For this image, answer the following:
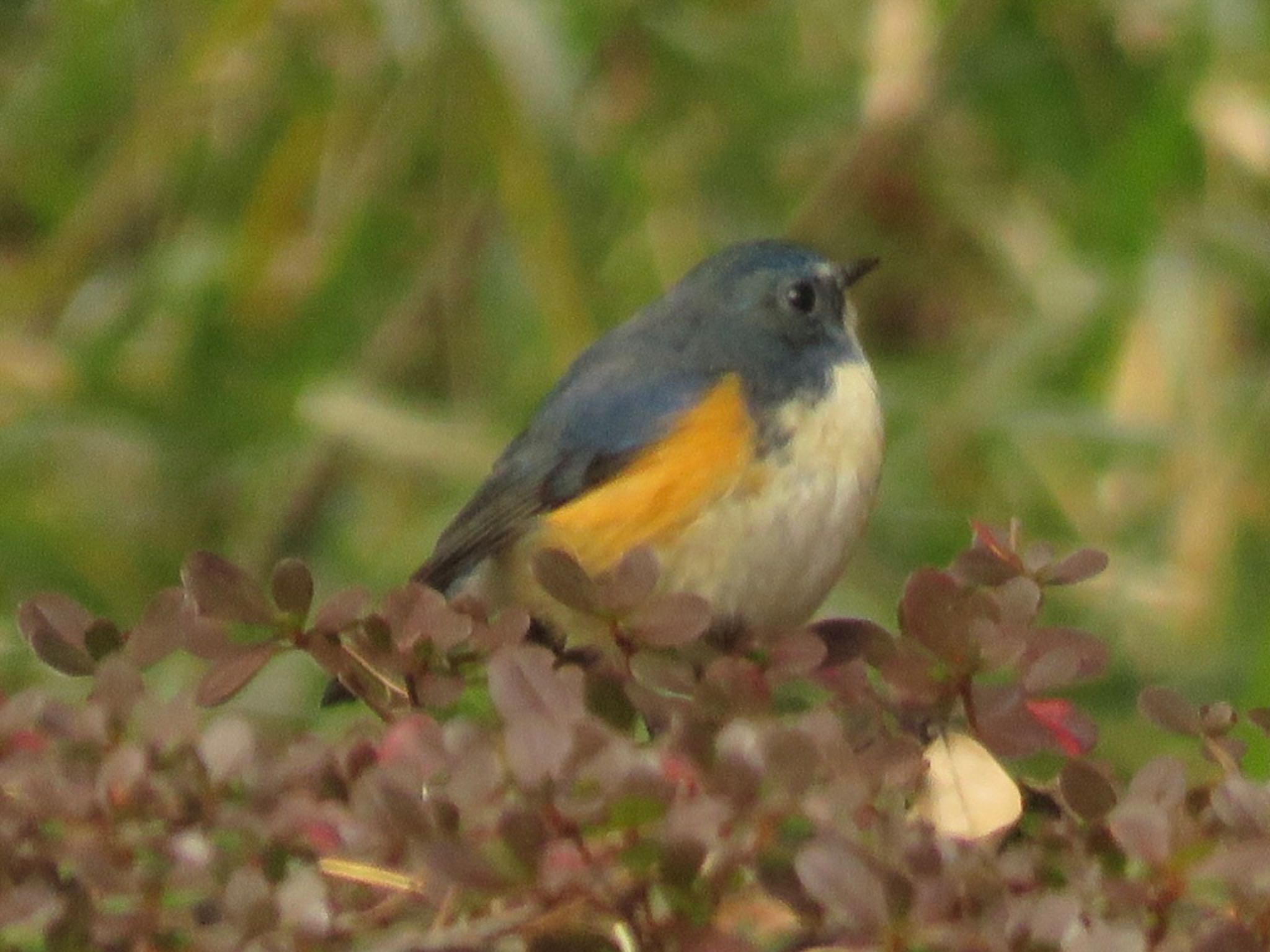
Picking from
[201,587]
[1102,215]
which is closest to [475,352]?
[1102,215]

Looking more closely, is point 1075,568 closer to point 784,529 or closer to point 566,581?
point 566,581

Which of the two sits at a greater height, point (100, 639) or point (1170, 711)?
point (100, 639)

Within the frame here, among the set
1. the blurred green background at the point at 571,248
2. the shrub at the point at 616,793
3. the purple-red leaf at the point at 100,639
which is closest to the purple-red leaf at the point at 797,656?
the shrub at the point at 616,793

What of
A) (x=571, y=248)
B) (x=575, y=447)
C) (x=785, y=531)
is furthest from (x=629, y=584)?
(x=571, y=248)

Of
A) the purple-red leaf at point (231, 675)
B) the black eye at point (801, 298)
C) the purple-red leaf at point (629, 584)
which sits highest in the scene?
the purple-red leaf at point (231, 675)

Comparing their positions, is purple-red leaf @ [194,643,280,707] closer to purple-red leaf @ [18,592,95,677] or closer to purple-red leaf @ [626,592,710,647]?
purple-red leaf @ [18,592,95,677]

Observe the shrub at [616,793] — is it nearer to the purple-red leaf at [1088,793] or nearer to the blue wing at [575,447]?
the purple-red leaf at [1088,793]
